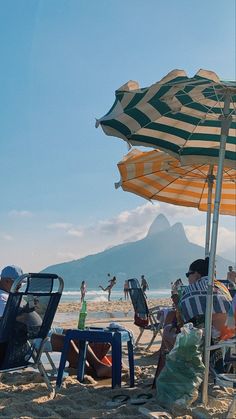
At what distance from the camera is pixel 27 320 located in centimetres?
351

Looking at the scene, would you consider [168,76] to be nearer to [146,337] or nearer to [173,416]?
[173,416]

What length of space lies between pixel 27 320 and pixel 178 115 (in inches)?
83.1

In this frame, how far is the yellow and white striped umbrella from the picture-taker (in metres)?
6.17

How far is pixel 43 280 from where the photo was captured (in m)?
3.61

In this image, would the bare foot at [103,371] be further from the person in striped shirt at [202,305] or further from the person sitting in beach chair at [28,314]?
the person in striped shirt at [202,305]

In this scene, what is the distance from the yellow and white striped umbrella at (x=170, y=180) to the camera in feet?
20.2

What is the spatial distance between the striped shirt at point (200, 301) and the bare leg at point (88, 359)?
3.45ft

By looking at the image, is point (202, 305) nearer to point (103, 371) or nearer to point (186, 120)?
point (103, 371)

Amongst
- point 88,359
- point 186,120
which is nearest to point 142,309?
point 88,359

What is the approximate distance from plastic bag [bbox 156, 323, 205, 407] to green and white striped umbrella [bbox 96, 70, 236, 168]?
1595 mm

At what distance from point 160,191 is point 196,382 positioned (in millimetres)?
4173

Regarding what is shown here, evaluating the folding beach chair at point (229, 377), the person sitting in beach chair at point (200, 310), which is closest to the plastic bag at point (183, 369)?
the folding beach chair at point (229, 377)

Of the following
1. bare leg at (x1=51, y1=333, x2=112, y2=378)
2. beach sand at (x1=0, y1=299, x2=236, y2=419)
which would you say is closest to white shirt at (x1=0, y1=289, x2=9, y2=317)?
beach sand at (x1=0, y1=299, x2=236, y2=419)

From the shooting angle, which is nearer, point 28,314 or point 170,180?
point 28,314
